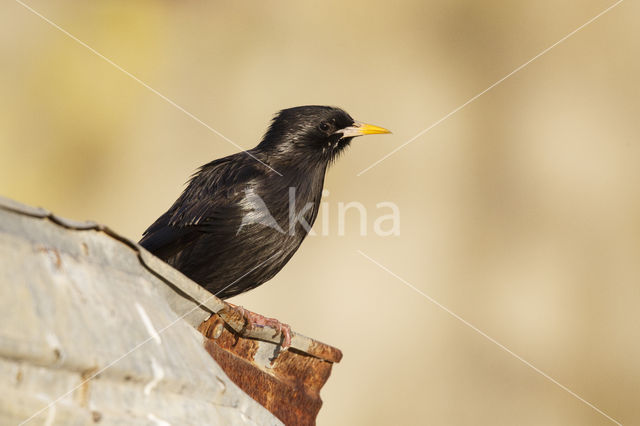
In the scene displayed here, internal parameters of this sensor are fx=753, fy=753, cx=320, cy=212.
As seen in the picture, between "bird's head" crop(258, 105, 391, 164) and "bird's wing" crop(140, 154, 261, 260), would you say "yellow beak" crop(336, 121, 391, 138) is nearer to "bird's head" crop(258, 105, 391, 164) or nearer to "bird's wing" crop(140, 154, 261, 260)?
"bird's head" crop(258, 105, 391, 164)

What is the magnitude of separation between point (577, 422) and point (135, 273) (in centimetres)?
577

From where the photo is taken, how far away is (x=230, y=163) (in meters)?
4.16

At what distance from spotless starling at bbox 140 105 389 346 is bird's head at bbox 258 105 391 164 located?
18 mm

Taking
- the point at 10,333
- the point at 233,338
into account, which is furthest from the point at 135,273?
the point at 233,338

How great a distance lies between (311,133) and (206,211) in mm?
965

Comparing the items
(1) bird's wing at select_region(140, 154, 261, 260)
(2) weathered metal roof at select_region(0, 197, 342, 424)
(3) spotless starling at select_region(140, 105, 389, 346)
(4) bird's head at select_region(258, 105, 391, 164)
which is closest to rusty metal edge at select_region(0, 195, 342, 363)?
(2) weathered metal roof at select_region(0, 197, 342, 424)

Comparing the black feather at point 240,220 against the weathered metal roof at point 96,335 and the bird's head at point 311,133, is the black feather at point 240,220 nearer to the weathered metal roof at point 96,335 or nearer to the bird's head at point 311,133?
the bird's head at point 311,133

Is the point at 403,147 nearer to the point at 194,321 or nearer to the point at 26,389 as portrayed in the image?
the point at 194,321

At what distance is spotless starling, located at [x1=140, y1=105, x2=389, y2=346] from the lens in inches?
146

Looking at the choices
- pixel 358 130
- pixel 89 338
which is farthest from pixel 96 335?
pixel 358 130

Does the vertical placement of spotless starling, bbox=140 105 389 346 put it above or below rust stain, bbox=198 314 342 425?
above

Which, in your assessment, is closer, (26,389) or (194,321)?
(26,389)

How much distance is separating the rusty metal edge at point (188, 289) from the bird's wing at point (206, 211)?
1580 mm

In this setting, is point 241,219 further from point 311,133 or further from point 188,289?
point 188,289
